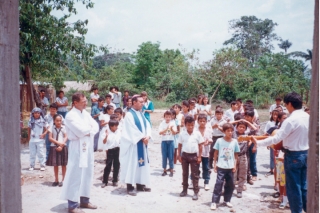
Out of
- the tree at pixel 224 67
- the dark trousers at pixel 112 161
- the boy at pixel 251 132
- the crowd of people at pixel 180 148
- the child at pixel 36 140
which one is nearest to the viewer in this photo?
the crowd of people at pixel 180 148

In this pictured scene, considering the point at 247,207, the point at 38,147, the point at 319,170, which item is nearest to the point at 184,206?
the point at 247,207

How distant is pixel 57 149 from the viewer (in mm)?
6367

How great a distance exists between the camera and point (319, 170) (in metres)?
1.61

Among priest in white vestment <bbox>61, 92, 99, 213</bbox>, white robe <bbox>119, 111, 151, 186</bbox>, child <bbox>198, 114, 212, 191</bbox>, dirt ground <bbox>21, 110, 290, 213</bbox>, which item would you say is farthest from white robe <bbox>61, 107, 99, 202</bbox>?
child <bbox>198, 114, 212, 191</bbox>

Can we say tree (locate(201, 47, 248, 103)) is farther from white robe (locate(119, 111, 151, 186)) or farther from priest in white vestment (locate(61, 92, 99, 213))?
priest in white vestment (locate(61, 92, 99, 213))

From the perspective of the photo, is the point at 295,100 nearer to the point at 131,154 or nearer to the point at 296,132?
the point at 296,132

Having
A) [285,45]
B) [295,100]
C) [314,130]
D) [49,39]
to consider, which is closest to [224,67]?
[49,39]

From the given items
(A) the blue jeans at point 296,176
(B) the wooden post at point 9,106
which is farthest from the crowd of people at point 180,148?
(B) the wooden post at point 9,106

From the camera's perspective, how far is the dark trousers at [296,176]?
Answer: 4309 mm

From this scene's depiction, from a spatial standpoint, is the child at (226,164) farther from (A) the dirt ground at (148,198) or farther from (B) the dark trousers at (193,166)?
(B) the dark trousers at (193,166)

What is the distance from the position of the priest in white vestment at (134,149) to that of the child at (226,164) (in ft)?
4.78

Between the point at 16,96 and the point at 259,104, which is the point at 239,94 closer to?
the point at 259,104

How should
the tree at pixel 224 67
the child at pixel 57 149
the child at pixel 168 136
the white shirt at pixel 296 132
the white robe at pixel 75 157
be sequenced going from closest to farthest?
the white shirt at pixel 296 132, the white robe at pixel 75 157, the child at pixel 57 149, the child at pixel 168 136, the tree at pixel 224 67

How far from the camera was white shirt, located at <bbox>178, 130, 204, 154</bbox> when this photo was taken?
19.6 feet
